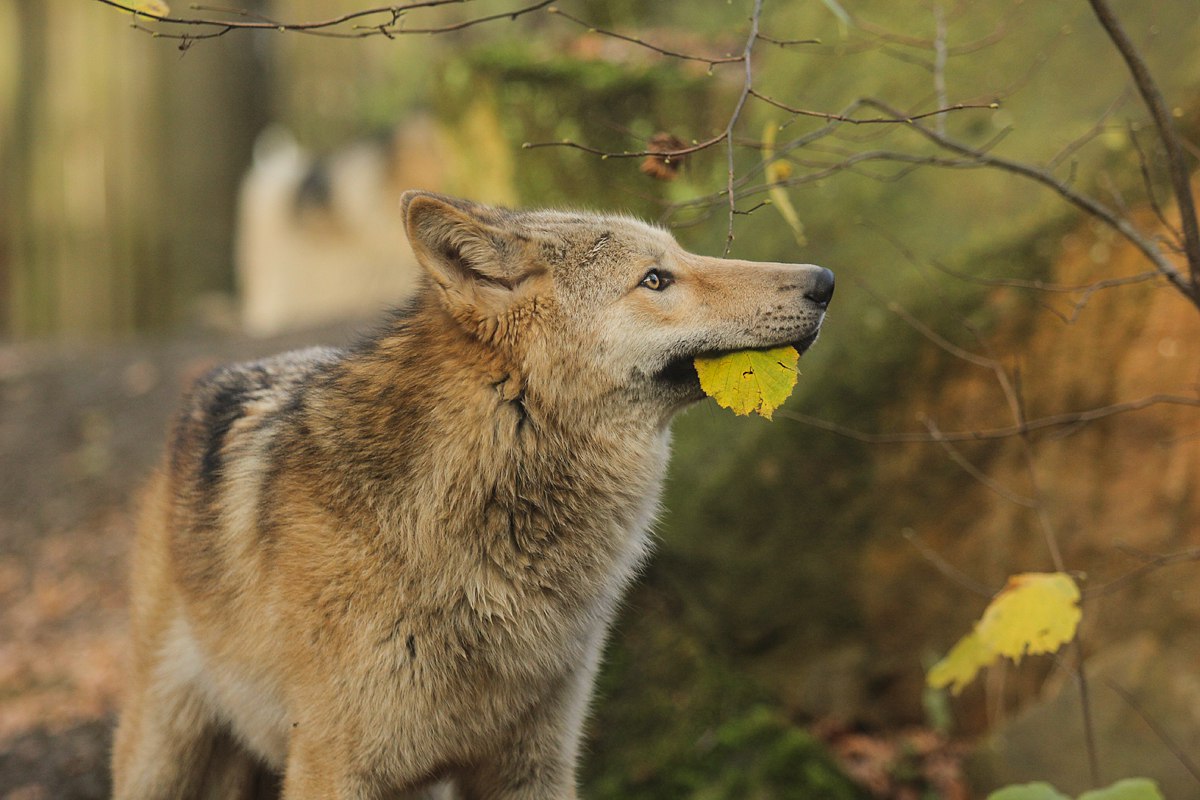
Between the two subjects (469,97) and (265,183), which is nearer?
(469,97)

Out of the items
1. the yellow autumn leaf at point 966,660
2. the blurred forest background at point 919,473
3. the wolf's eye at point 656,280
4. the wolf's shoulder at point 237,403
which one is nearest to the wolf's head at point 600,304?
the wolf's eye at point 656,280

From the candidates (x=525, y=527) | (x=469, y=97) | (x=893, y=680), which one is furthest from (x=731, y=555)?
(x=469, y=97)

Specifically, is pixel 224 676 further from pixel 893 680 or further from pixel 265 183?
pixel 265 183

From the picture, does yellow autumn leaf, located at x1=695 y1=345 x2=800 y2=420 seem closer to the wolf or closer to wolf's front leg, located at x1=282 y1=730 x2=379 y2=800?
the wolf

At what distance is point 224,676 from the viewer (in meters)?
3.78

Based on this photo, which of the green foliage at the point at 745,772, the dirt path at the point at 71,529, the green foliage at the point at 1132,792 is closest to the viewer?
the green foliage at the point at 1132,792

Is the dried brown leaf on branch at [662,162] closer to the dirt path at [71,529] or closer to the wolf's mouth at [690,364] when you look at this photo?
the wolf's mouth at [690,364]

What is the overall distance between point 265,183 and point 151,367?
5.46 m

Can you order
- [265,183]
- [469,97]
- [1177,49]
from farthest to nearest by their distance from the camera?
[265,183]
[469,97]
[1177,49]

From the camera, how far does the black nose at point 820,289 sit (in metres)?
3.26

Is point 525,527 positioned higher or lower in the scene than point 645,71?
lower

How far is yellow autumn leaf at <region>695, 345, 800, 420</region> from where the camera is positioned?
320 centimetres

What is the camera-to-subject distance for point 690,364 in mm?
3359

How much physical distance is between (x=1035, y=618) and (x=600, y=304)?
5.88ft
